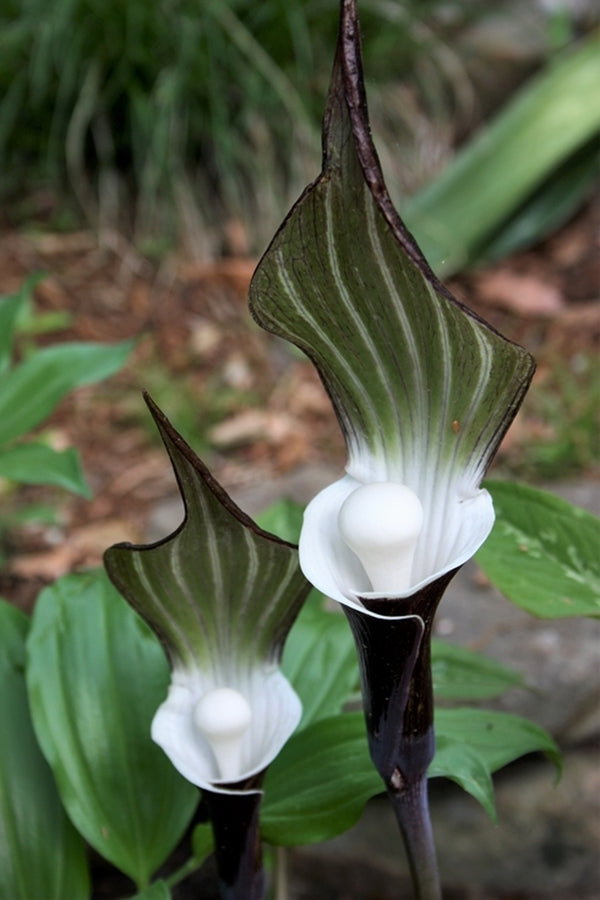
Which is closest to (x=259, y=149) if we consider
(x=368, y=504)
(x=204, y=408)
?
(x=204, y=408)

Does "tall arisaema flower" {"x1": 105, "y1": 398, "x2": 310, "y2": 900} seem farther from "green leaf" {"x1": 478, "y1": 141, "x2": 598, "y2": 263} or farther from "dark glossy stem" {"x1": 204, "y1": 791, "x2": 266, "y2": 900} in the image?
"green leaf" {"x1": 478, "y1": 141, "x2": 598, "y2": 263}

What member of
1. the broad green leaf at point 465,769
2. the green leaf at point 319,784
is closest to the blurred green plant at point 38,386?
the green leaf at point 319,784

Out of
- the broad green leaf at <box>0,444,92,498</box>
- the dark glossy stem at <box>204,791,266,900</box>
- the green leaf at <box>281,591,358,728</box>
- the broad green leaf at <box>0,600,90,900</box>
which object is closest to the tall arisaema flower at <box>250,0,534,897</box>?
the dark glossy stem at <box>204,791,266,900</box>

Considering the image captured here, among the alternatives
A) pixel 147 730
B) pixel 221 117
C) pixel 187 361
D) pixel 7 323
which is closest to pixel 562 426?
pixel 187 361

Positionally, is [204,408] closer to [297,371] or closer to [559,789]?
[297,371]

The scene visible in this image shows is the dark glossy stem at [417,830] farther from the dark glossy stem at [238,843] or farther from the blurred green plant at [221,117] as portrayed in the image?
the blurred green plant at [221,117]

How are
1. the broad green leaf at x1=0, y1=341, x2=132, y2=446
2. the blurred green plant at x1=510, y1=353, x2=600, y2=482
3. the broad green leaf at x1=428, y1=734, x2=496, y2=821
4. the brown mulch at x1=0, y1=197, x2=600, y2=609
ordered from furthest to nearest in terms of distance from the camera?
the brown mulch at x1=0, y1=197, x2=600, y2=609, the blurred green plant at x1=510, y1=353, x2=600, y2=482, the broad green leaf at x1=0, y1=341, x2=132, y2=446, the broad green leaf at x1=428, y1=734, x2=496, y2=821
